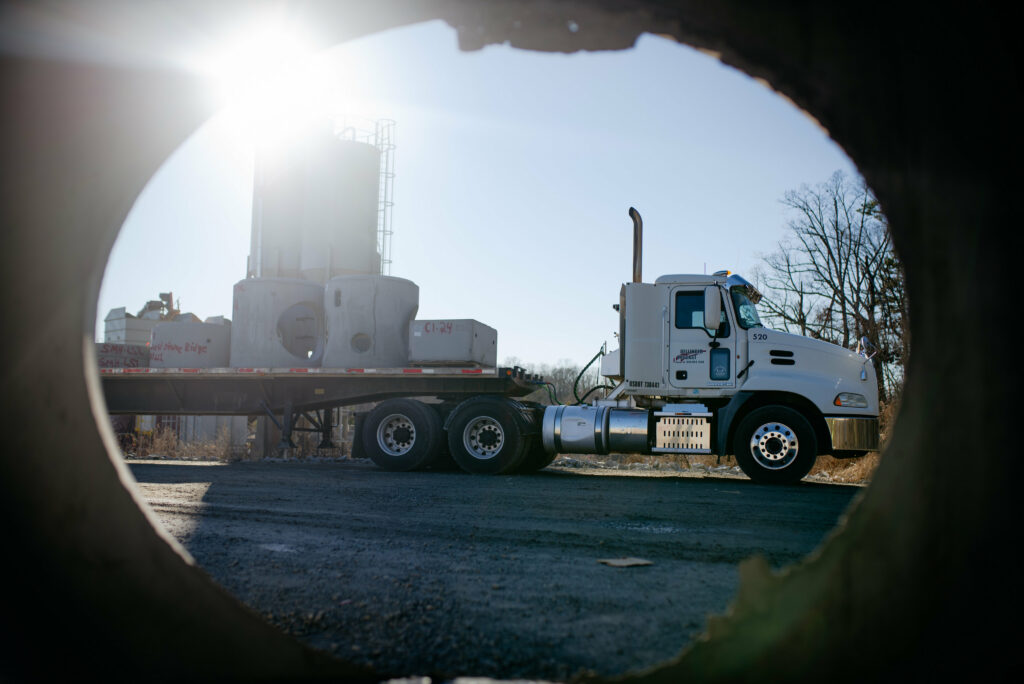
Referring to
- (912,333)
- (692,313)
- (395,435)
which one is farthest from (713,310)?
(912,333)

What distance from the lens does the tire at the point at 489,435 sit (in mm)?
10414

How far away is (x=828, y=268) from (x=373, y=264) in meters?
16.9

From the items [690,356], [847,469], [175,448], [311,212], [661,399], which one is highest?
[311,212]

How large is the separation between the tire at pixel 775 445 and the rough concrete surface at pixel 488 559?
412 mm

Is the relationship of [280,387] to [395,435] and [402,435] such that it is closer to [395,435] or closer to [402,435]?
[395,435]

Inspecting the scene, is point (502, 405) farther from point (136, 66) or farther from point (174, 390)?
point (136, 66)

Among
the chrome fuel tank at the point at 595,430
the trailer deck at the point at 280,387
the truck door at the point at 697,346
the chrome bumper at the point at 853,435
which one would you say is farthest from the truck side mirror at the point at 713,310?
the trailer deck at the point at 280,387

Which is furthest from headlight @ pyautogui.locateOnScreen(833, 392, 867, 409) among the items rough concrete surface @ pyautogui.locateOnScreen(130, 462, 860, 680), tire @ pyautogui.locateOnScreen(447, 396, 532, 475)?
tire @ pyautogui.locateOnScreen(447, 396, 532, 475)

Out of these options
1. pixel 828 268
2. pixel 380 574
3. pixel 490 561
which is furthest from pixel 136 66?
pixel 828 268

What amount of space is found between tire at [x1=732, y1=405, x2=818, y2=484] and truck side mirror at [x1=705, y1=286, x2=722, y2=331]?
1350 mm

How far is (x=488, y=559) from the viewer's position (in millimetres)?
4402

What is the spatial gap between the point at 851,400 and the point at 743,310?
1902 millimetres

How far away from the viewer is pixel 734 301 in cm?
973

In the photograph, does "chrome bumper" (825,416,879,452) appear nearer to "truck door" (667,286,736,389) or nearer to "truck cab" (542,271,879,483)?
"truck cab" (542,271,879,483)
